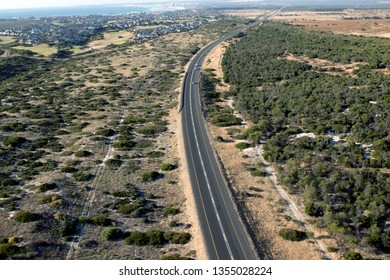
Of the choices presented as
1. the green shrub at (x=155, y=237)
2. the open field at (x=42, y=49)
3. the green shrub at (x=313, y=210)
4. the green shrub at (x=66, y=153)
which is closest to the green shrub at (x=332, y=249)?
the green shrub at (x=313, y=210)

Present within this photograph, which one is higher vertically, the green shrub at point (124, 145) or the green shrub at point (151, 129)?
the green shrub at point (151, 129)

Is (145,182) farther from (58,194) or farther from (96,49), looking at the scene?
(96,49)

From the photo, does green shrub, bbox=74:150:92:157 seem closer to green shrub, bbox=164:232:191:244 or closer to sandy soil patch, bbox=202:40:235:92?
green shrub, bbox=164:232:191:244

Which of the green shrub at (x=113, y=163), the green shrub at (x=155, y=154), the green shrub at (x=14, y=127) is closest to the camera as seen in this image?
the green shrub at (x=113, y=163)

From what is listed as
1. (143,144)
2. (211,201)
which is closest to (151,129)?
(143,144)

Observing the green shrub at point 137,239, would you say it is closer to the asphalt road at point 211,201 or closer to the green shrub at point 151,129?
the asphalt road at point 211,201

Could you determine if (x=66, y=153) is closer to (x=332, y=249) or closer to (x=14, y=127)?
(x=14, y=127)
